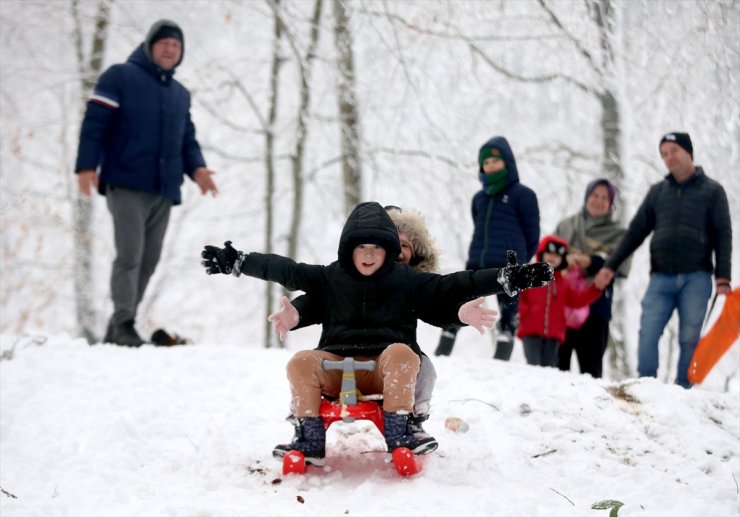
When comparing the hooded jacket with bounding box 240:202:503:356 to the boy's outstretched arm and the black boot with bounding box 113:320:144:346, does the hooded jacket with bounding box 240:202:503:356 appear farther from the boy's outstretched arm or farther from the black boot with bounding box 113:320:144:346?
the black boot with bounding box 113:320:144:346

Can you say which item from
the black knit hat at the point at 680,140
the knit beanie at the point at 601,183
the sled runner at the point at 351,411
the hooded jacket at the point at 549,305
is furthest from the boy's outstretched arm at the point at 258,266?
the knit beanie at the point at 601,183

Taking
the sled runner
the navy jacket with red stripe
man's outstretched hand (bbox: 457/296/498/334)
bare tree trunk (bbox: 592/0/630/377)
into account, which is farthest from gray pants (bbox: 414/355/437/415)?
bare tree trunk (bbox: 592/0/630/377)

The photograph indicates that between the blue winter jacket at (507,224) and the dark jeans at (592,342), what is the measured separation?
2.65 feet

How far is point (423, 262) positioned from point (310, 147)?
21.4ft

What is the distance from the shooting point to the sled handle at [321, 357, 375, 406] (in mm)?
2604

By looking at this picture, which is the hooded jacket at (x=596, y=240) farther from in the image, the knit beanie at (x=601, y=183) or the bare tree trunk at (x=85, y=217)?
the bare tree trunk at (x=85, y=217)

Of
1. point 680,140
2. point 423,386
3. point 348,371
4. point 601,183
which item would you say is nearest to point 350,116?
point 601,183

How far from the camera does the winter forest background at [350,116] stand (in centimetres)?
650

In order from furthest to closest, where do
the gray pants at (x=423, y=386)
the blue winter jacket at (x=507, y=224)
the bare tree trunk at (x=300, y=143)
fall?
the bare tree trunk at (x=300, y=143), the blue winter jacket at (x=507, y=224), the gray pants at (x=423, y=386)

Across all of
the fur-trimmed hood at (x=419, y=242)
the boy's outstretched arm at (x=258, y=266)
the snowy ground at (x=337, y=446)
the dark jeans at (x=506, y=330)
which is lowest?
the snowy ground at (x=337, y=446)

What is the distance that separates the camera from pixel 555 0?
4914 mm

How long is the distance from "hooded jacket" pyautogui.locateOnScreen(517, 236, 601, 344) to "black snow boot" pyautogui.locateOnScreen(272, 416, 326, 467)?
2.69m

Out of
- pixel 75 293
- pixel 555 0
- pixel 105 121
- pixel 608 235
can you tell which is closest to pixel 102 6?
pixel 75 293

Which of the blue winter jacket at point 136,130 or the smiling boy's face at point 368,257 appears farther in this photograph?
the blue winter jacket at point 136,130
